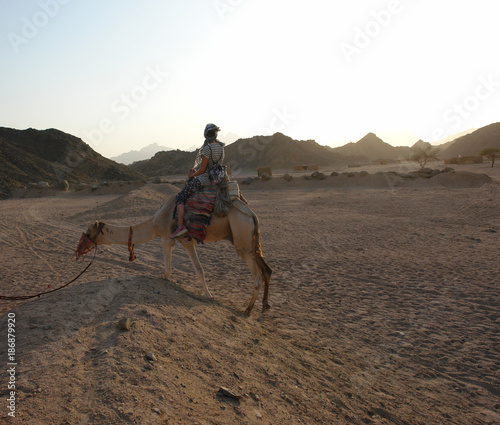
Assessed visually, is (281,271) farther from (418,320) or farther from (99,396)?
(99,396)

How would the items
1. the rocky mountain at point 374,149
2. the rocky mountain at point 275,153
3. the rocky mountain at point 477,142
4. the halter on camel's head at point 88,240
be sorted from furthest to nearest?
the rocky mountain at point 374,149 < the rocky mountain at point 477,142 < the rocky mountain at point 275,153 < the halter on camel's head at point 88,240

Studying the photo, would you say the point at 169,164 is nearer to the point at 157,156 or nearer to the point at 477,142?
the point at 157,156

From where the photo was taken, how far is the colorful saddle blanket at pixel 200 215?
6414mm

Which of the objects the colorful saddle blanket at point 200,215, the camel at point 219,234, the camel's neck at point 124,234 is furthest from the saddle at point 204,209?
the camel's neck at point 124,234

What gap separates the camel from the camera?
6387 mm

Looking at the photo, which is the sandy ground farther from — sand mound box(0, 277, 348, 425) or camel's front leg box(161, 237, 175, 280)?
camel's front leg box(161, 237, 175, 280)

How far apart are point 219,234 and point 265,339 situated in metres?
1.91

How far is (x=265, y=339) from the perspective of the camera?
562 centimetres

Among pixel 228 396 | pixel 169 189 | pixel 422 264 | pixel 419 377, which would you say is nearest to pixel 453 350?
pixel 419 377

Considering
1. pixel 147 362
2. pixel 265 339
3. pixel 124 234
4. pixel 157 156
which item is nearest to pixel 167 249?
pixel 124 234

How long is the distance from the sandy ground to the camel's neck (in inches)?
27.5

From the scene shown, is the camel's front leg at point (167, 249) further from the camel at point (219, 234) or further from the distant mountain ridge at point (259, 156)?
the distant mountain ridge at point (259, 156)

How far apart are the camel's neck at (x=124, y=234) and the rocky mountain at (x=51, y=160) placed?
3946 centimetres

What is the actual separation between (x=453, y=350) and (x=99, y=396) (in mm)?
4754
